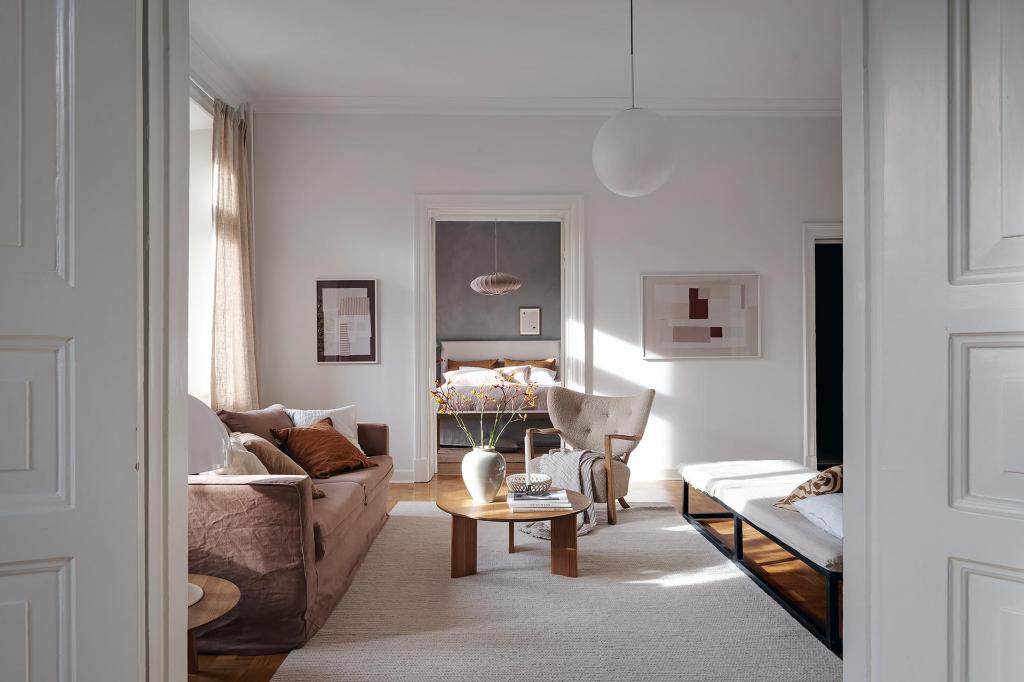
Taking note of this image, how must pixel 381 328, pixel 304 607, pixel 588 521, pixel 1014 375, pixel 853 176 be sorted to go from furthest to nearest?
pixel 381 328 → pixel 588 521 → pixel 304 607 → pixel 853 176 → pixel 1014 375

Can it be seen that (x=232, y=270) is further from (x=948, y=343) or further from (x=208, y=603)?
(x=948, y=343)

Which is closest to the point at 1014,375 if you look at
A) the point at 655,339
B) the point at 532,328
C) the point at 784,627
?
the point at 784,627

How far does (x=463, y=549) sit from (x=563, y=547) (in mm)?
480

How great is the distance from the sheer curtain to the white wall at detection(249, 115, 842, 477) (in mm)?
353

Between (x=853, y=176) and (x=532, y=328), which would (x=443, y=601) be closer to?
(x=853, y=176)

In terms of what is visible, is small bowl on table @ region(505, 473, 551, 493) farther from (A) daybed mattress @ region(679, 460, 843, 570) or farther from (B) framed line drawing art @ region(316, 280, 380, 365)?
(B) framed line drawing art @ region(316, 280, 380, 365)

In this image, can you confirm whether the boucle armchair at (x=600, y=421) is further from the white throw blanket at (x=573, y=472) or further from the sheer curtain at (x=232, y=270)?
the sheer curtain at (x=232, y=270)

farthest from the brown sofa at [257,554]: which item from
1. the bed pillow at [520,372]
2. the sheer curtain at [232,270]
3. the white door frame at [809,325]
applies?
the bed pillow at [520,372]

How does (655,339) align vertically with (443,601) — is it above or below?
above

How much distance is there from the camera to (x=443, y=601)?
298 cm

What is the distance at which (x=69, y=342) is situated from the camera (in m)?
1.17

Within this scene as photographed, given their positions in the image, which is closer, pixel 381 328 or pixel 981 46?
pixel 981 46

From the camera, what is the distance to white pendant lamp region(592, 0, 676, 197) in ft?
11.4

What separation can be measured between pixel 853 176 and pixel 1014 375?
48 centimetres
